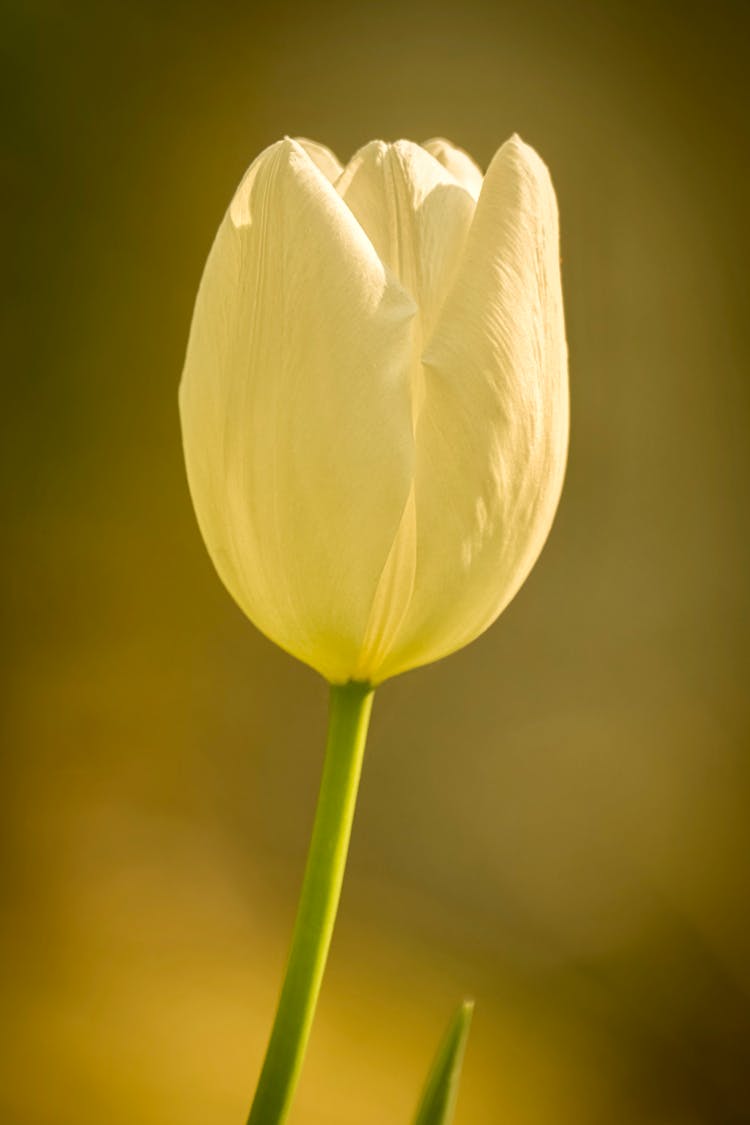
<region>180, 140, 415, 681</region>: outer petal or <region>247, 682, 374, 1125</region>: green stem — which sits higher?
<region>180, 140, 415, 681</region>: outer petal

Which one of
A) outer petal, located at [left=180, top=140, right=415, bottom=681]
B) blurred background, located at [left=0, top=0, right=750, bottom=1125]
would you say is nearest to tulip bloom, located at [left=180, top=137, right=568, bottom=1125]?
outer petal, located at [left=180, top=140, right=415, bottom=681]

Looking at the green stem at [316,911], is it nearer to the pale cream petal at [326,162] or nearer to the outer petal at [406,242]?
the outer petal at [406,242]

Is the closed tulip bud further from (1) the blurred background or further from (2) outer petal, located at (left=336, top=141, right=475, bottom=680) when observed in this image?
(1) the blurred background

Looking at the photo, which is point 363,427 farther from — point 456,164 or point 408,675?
point 408,675

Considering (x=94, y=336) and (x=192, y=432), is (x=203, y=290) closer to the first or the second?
(x=192, y=432)

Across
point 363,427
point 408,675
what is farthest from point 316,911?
point 408,675

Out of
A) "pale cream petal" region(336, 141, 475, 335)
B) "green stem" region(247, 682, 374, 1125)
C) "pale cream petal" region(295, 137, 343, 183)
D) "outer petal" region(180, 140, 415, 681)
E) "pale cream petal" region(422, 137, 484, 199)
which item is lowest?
"green stem" region(247, 682, 374, 1125)

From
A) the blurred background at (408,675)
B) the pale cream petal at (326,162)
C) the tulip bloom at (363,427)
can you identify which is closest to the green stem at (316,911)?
the tulip bloom at (363,427)

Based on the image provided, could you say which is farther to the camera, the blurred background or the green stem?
the blurred background
